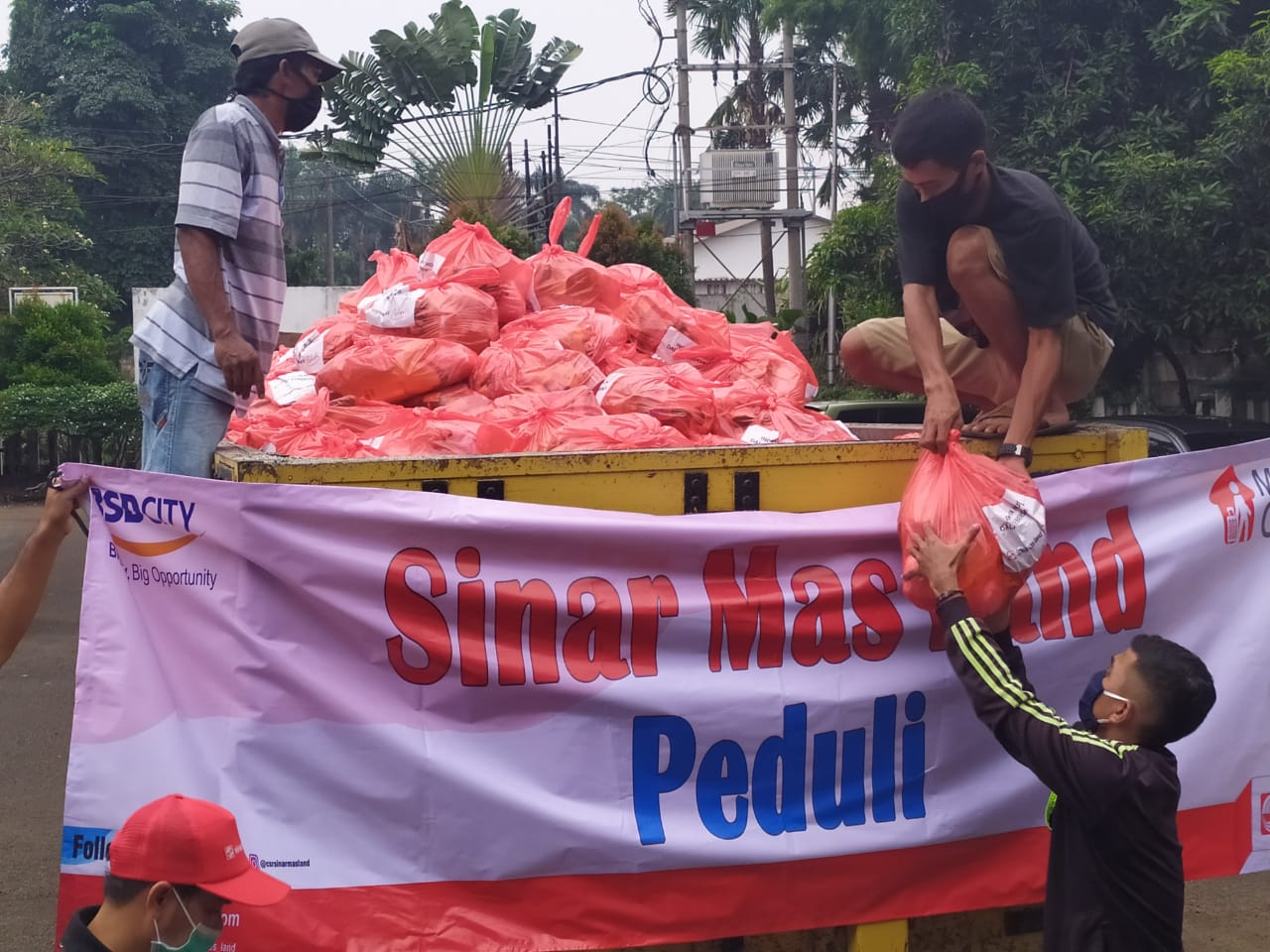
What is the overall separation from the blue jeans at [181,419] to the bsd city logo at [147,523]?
0.46m

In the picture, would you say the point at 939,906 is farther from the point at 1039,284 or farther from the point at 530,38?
the point at 530,38

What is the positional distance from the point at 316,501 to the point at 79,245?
26934 mm

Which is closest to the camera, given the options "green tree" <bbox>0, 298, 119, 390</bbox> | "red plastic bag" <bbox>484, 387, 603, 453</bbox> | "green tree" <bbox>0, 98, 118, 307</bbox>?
"red plastic bag" <bbox>484, 387, 603, 453</bbox>

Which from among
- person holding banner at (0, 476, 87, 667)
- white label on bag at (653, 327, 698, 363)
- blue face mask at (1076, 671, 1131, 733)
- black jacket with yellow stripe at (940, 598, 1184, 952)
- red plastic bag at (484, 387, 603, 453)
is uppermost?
white label on bag at (653, 327, 698, 363)

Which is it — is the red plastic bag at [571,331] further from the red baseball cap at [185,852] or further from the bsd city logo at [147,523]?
the red baseball cap at [185,852]

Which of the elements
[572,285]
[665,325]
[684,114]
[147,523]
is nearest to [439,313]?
[572,285]

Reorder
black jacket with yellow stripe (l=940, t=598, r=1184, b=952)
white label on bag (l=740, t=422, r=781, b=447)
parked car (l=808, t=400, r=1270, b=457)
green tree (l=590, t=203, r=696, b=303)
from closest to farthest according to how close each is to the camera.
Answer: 1. black jacket with yellow stripe (l=940, t=598, r=1184, b=952)
2. white label on bag (l=740, t=422, r=781, b=447)
3. parked car (l=808, t=400, r=1270, b=457)
4. green tree (l=590, t=203, r=696, b=303)

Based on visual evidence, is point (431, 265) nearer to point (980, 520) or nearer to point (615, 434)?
point (615, 434)

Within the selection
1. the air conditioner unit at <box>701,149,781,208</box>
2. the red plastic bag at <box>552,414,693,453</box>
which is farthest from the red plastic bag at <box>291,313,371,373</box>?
the air conditioner unit at <box>701,149,781,208</box>

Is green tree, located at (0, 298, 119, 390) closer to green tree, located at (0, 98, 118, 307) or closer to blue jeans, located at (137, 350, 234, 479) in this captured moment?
green tree, located at (0, 98, 118, 307)

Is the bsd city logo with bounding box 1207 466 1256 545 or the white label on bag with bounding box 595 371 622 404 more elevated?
the white label on bag with bounding box 595 371 622 404

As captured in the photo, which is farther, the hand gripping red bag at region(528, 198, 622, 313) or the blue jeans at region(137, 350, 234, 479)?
the hand gripping red bag at region(528, 198, 622, 313)

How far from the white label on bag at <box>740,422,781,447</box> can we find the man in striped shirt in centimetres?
141

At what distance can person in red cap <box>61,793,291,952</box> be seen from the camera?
1.87 metres
